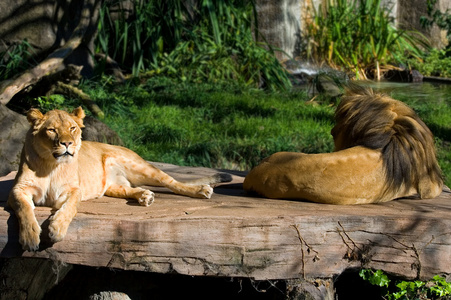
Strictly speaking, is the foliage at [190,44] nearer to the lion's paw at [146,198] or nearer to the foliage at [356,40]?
the foliage at [356,40]

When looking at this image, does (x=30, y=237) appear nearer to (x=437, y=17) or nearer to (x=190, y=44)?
(x=190, y=44)

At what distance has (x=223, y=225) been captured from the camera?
3.51 metres

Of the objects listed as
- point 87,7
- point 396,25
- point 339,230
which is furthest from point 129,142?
point 396,25

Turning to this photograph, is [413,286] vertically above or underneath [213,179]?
underneath

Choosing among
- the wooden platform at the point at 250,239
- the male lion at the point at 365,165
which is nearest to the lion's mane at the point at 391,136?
the male lion at the point at 365,165

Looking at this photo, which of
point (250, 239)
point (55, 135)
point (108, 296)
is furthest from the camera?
point (108, 296)

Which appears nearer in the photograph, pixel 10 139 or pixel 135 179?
pixel 135 179

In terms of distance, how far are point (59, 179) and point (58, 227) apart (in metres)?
0.37

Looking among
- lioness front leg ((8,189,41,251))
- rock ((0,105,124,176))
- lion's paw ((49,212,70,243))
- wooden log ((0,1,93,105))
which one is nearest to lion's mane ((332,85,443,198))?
lion's paw ((49,212,70,243))

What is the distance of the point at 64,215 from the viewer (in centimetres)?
340

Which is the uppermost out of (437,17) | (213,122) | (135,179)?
(135,179)

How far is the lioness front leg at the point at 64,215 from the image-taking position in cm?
333

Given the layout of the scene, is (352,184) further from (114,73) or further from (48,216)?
(114,73)

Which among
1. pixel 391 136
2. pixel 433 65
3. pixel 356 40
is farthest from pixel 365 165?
pixel 433 65
